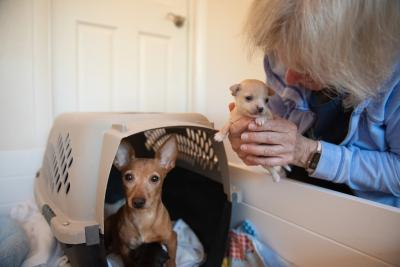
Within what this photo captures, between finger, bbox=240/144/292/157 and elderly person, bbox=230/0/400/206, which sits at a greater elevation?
elderly person, bbox=230/0/400/206

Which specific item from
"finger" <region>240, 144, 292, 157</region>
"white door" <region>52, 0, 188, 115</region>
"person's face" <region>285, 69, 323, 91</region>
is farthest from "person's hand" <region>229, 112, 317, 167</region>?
"white door" <region>52, 0, 188, 115</region>

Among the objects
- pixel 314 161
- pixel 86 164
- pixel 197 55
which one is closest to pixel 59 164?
pixel 86 164

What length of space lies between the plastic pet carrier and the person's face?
0.26 meters

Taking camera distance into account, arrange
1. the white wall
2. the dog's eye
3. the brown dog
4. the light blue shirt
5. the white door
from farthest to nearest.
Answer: the white door, the white wall, the brown dog, the dog's eye, the light blue shirt

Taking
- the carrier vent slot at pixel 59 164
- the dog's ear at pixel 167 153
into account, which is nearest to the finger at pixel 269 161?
the dog's ear at pixel 167 153

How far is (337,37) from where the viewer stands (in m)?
0.53

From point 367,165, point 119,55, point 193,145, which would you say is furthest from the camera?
point 119,55

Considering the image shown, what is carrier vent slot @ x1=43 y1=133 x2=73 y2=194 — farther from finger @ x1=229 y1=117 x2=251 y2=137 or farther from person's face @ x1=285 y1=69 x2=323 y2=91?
person's face @ x1=285 y1=69 x2=323 y2=91

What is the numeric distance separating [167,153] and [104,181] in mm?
242

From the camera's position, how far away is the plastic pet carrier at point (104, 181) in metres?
0.71

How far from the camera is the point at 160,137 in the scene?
3.92 feet

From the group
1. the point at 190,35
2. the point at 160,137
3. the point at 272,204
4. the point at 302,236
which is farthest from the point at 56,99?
the point at 302,236

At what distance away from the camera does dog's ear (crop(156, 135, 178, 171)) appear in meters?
0.90

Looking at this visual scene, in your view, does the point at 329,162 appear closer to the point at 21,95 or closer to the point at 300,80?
the point at 300,80
